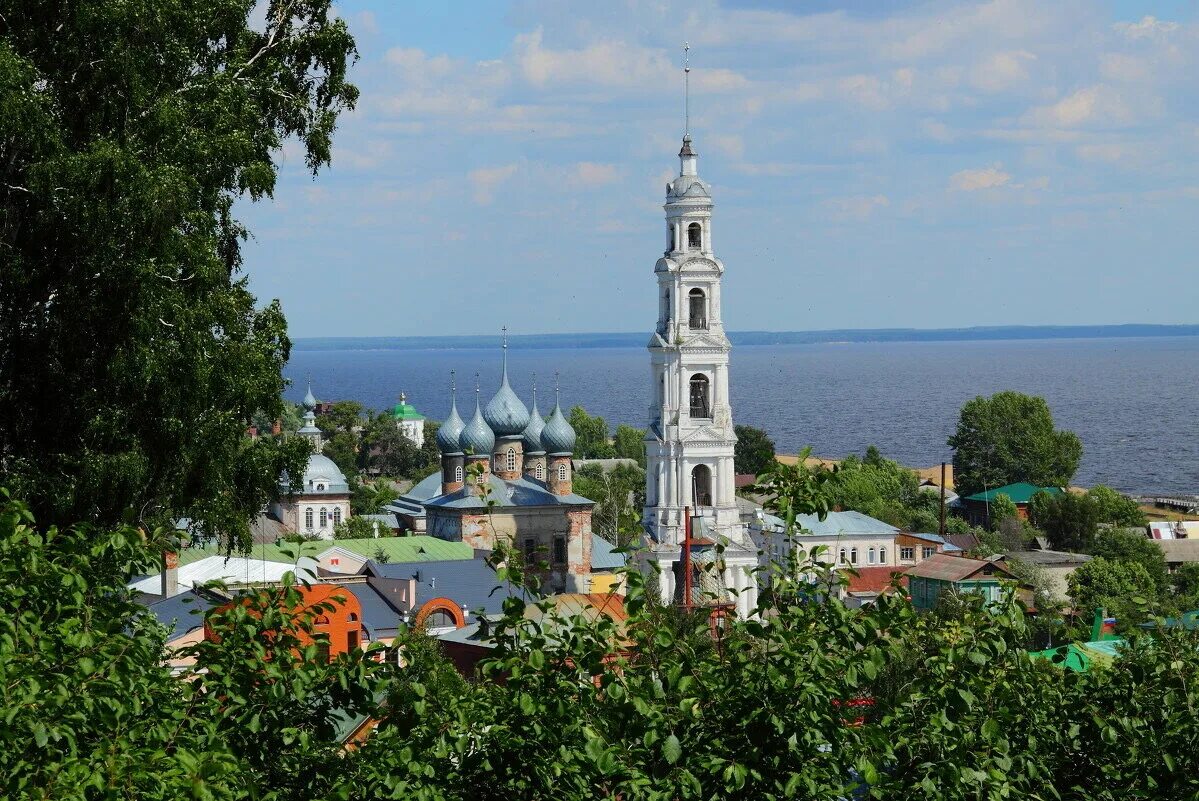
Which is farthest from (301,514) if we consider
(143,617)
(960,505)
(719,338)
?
(143,617)

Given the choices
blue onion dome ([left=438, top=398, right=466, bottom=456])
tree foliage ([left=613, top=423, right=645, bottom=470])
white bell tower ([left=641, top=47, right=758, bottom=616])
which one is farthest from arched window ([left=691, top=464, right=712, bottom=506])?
tree foliage ([left=613, top=423, right=645, bottom=470])

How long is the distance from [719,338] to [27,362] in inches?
1048

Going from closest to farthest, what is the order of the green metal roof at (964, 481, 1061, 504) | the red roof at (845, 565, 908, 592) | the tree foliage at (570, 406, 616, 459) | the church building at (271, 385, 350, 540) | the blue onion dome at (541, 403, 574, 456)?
the red roof at (845, 565, 908, 592) → the blue onion dome at (541, 403, 574, 456) → the church building at (271, 385, 350, 540) → the green metal roof at (964, 481, 1061, 504) → the tree foliage at (570, 406, 616, 459)

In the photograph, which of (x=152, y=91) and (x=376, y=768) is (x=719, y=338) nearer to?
(x=152, y=91)

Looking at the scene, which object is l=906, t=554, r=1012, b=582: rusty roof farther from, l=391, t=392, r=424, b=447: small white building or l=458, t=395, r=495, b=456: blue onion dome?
l=391, t=392, r=424, b=447: small white building

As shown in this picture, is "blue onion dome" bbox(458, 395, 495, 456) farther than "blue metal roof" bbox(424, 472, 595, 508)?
Yes

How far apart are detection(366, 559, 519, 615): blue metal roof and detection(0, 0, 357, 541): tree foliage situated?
59.3 ft

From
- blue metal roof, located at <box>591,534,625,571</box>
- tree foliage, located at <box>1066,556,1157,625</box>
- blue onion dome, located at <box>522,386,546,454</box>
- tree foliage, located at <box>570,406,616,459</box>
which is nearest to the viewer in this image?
tree foliage, located at <box>1066,556,1157,625</box>

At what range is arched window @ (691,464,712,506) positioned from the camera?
131 ft

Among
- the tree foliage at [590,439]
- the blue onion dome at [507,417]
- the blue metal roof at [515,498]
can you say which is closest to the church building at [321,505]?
the blue onion dome at [507,417]

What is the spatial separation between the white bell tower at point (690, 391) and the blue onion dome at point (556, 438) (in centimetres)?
563

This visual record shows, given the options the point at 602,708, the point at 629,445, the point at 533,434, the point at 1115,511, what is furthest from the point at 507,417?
the point at 629,445

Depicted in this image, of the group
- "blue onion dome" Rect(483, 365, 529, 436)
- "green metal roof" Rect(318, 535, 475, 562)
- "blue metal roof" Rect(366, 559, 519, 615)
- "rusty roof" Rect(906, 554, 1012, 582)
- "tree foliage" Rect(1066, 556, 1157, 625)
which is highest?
"blue onion dome" Rect(483, 365, 529, 436)

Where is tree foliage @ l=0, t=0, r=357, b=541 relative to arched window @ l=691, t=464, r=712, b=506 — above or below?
above
